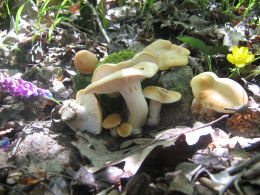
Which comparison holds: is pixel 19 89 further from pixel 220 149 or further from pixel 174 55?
pixel 220 149

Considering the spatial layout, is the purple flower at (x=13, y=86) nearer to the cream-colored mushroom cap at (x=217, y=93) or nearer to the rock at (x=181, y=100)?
the rock at (x=181, y=100)

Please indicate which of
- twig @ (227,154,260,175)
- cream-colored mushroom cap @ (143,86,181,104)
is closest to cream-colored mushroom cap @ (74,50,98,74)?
cream-colored mushroom cap @ (143,86,181,104)

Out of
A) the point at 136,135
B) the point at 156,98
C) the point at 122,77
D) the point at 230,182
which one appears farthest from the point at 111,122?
the point at 230,182

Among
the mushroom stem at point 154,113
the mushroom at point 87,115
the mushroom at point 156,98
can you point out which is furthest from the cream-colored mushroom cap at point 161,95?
the mushroom at point 87,115

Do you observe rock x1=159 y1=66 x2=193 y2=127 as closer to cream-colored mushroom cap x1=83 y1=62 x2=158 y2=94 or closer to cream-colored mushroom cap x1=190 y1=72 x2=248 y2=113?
cream-colored mushroom cap x1=190 y1=72 x2=248 y2=113

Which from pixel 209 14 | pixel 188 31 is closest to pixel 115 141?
pixel 188 31

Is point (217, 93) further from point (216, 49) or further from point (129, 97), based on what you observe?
point (129, 97)
